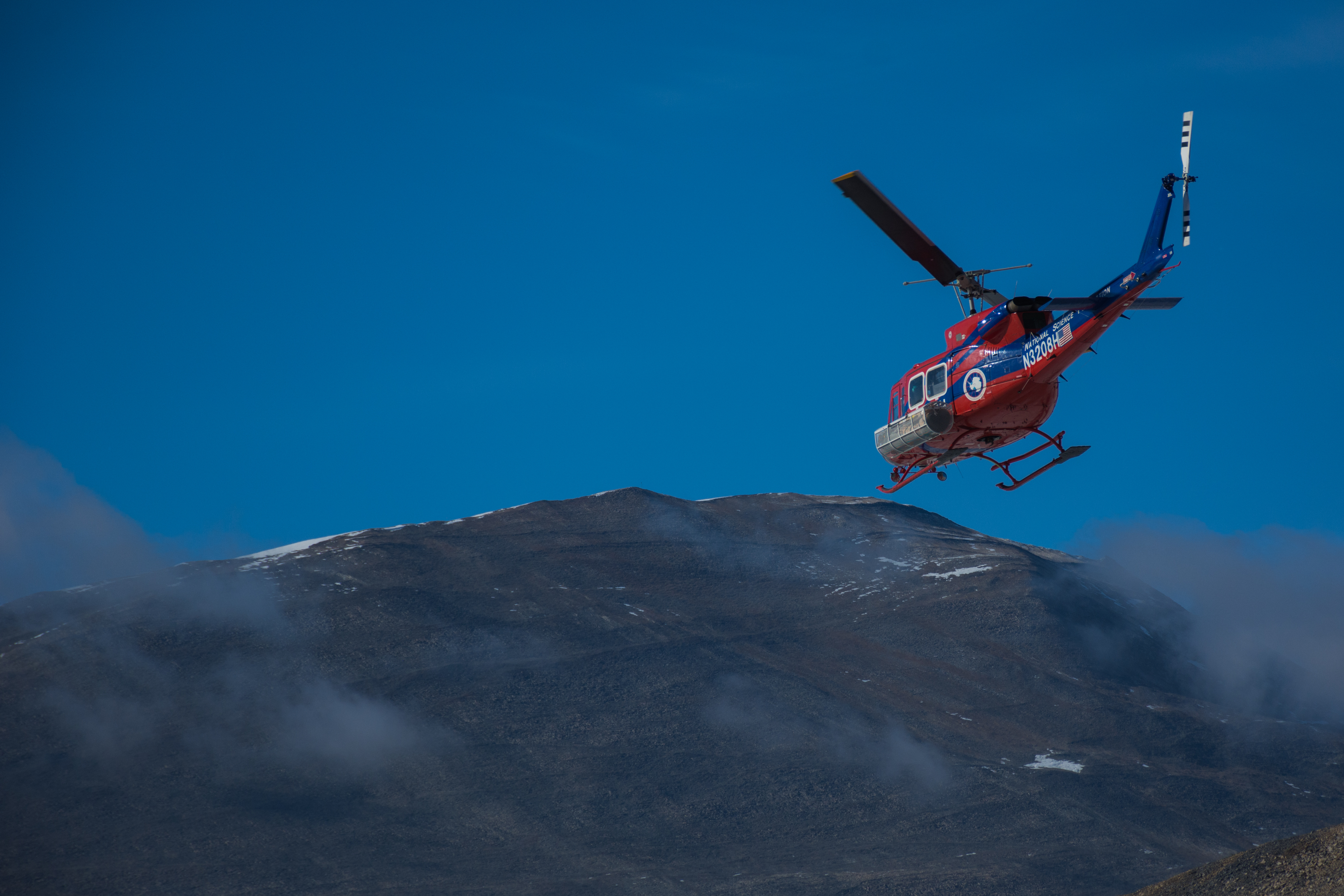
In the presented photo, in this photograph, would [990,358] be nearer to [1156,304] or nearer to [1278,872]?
[1156,304]

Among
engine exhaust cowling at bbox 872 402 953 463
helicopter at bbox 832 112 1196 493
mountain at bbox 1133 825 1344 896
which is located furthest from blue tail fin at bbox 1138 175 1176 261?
mountain at bbox 1133 825 1344 896

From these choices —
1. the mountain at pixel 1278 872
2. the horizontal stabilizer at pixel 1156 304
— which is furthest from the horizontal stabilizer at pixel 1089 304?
the mountain at pixel 1278 872

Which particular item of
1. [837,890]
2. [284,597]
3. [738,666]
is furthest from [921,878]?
[284,597]

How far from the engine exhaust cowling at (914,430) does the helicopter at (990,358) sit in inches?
0.8

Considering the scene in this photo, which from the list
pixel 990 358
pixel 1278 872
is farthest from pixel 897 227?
pixel 1278 872

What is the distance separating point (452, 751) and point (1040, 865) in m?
36.0

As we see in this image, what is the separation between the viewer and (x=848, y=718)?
82875 mm

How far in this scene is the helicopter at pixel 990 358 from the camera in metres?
21.4

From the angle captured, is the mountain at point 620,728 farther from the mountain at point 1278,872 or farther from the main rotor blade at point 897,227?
the main rotor blade at point 897,227

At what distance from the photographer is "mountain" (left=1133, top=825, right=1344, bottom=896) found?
98.7ft

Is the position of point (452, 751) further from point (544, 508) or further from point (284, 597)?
point (544, 508)

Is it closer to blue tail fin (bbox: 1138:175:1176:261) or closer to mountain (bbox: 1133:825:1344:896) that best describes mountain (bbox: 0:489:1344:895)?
mountain (bbox: 1133:825:1344:896)

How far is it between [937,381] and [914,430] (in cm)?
110

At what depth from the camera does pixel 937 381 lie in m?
24.7
